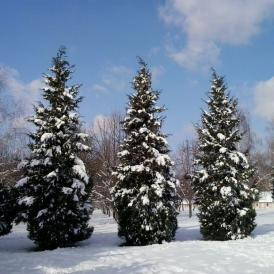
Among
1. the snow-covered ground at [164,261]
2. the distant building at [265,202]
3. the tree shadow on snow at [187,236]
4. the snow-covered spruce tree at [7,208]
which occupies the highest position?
the distant building at [265,202]

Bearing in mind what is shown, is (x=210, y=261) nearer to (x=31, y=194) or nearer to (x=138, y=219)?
(x=138, y=219)

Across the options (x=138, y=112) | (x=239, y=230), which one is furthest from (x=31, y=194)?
(x=239, y=230)

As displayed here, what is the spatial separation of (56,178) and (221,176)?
312 inches

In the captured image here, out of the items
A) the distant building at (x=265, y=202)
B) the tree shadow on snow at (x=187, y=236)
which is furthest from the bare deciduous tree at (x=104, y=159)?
the distant building at (x=265, y=202)

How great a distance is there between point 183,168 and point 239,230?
34820 mm

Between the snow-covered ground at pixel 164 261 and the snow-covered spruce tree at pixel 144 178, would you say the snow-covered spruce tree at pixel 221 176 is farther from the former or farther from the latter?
the snow-covered ground at pixel 164 261

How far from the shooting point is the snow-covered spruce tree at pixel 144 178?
18.6m

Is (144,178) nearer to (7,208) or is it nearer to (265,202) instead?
(7,208)

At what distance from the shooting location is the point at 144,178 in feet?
63.9

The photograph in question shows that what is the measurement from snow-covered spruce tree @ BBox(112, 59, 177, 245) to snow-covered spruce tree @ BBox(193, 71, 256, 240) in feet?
5.68

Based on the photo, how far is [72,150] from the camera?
19.6 meters

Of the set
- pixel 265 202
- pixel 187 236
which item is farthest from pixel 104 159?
pixel 265 202

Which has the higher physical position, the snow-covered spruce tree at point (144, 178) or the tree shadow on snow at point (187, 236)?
the snow-covered spruce tree at point (144, 178)

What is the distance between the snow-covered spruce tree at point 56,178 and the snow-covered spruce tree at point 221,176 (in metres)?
5.68
